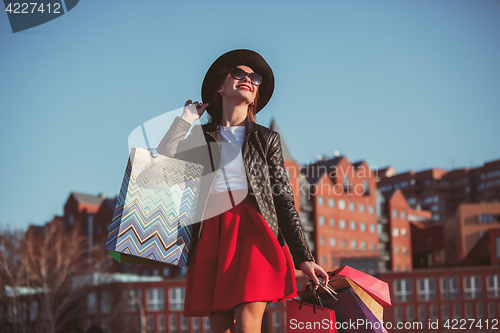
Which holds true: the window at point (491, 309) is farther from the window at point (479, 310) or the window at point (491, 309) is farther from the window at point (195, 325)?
the window at point (195, 325)

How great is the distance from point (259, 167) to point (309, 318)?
936 mm

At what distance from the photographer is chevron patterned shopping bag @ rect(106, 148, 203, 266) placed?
314 centimetres

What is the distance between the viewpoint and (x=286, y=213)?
334 cm

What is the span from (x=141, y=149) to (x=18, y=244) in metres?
42.2

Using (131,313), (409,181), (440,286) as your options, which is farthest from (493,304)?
(409,181)

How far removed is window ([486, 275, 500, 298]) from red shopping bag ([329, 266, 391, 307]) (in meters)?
58.3

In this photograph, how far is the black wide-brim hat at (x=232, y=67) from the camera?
367 centimetres

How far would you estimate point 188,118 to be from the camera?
3.51m

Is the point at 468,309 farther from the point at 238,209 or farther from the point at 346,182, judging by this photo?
the point at 238,209

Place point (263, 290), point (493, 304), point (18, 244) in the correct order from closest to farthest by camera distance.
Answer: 1. point (263, 290)
2. point (18, 244)
3. point (493, 304)

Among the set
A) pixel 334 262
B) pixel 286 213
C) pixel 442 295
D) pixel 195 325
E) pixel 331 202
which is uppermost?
pixel 331 202

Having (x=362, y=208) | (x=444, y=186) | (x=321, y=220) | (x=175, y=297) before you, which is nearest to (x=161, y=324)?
(x=175, y=297)

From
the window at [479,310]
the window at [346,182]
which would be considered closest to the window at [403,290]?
the window at [479,310]

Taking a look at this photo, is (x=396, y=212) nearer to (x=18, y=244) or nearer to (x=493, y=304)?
(x=493, y=304)
